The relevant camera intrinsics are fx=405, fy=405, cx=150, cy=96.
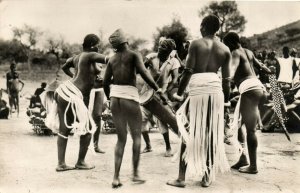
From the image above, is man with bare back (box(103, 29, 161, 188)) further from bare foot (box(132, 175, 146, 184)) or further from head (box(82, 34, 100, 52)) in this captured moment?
head (box(82, 34, 100, 52))

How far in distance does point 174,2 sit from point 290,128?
3777 mm

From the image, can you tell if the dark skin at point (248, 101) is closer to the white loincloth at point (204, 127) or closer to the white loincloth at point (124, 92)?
the white loincloth at point (204, 127)

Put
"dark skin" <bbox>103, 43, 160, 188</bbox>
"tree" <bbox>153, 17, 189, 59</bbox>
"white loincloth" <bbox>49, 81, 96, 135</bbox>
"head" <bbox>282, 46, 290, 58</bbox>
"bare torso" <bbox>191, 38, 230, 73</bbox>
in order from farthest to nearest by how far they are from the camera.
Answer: "head" <bbox>282, 46, 290, 58</bbox> < "tree" <bbox>153, 17, 189, 59</bbox> < "white loincloth" <bbox>49, 81, 96, 135</bbox> < "dark skin" <bbox>103, 43, 160, 188</bbox> < "bare torso" <bbox>191, 38, 230, 73</bbox>

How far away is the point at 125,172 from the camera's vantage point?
4.96 m

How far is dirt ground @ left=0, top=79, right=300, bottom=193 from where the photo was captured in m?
4.39

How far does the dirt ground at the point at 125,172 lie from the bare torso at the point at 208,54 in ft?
4.23

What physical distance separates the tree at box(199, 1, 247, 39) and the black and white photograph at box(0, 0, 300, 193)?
2cm

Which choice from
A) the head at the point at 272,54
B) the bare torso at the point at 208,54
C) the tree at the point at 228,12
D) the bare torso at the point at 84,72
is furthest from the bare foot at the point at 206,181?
the head at the point at 272,54

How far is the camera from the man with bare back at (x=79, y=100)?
510cm

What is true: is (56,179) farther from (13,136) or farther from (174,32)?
(174,32)

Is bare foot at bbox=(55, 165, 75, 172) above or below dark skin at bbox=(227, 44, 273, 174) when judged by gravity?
below

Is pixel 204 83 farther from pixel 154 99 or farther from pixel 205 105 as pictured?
pixel 154 99

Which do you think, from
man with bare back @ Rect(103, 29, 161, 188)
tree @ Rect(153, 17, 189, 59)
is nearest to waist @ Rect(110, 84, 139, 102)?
man with bare back @ Rect(103, 29, 161, 188)

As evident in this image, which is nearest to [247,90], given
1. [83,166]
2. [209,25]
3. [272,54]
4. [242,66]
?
[242,66]
